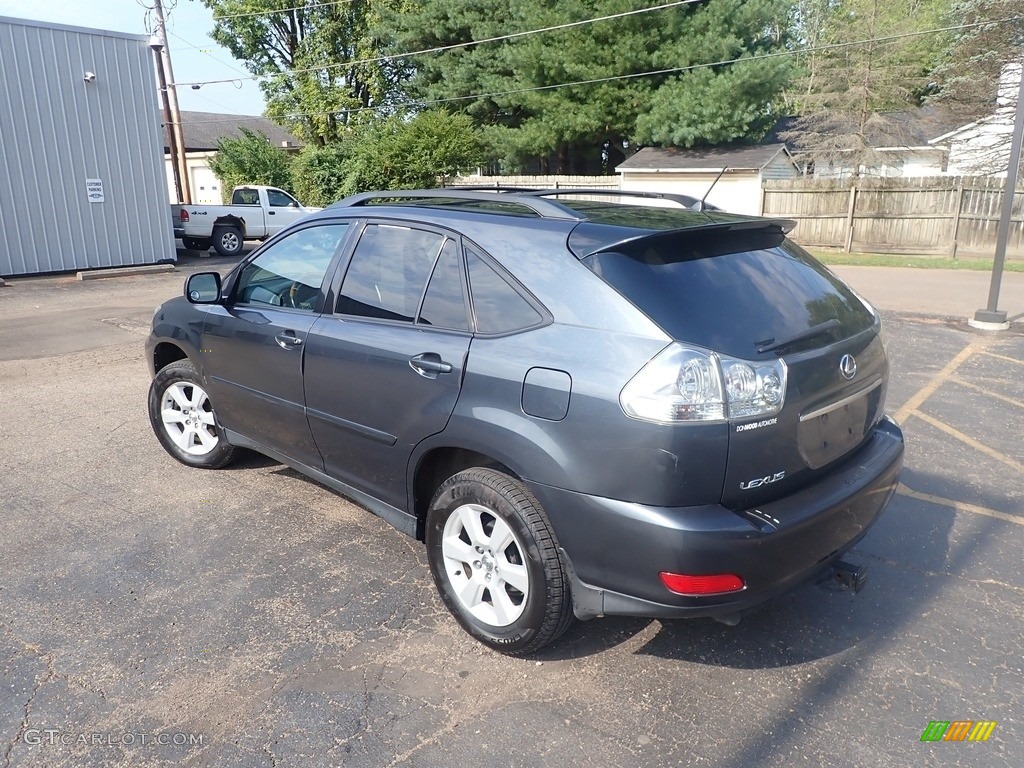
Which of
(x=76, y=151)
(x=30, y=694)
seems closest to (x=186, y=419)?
(x=30, y=694)

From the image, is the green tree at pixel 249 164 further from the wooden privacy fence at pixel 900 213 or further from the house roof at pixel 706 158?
the wooden privacy fence at pixel 900 213

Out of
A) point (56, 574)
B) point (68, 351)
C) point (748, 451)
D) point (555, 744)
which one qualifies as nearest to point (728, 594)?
point (748, 451)

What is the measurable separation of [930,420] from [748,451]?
431 centimetres

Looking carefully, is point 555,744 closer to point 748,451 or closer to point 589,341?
point 748,451

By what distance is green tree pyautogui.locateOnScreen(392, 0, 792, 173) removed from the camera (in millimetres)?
24203

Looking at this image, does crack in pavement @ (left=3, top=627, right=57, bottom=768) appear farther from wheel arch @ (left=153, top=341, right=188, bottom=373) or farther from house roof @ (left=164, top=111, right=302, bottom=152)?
house roof @ (left=164, top=111, right=302, bottom=152)

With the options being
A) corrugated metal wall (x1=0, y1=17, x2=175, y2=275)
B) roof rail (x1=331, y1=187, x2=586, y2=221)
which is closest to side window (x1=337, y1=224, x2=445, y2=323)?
roof rail (x1=331, y1=187, x2=586, y2=221)

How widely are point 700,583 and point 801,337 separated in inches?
38.8

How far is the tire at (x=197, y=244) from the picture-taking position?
18969mm

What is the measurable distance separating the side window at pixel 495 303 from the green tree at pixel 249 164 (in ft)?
88.7

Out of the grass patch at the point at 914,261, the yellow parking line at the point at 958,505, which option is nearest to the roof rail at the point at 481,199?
the yellow parking line at the point at 958,505

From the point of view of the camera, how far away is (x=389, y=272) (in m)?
Result: 3.49

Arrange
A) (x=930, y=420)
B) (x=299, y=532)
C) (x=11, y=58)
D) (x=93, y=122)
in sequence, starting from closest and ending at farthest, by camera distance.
Result: (x=299, y=532) → (x=930, y=420) → (x=11, y=58) → (x=93, y=122)

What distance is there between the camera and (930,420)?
19.7 feet
